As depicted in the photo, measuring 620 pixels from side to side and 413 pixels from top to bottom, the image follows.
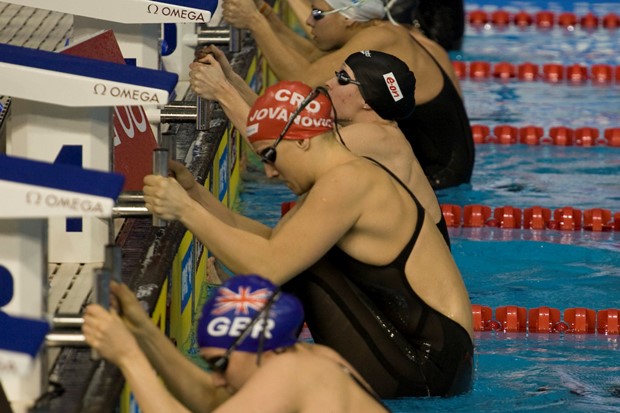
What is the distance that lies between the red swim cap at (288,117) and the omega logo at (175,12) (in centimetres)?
81

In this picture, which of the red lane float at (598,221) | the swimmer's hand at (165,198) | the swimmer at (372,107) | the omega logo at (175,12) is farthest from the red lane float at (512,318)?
the swimmer's hand at (165,198)

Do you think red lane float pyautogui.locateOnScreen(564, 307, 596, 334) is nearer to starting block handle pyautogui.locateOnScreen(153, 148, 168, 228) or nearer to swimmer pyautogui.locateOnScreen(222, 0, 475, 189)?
swimmer pyautogui.locateOnScreen(222, 0, 475, 189)

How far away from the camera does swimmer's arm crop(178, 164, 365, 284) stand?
3.98 metres

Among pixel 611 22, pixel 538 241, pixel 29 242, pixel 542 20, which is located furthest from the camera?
pixel 542 20

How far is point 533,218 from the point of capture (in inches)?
275

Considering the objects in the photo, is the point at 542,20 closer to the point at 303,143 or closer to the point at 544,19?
the point at 544,19

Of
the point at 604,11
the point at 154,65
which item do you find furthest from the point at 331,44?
the point at 604,11

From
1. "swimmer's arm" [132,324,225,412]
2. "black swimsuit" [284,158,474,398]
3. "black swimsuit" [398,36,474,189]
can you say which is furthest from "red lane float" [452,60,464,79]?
"swimmer's arm" [132,324,225,412]

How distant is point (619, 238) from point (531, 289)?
94 centimetres

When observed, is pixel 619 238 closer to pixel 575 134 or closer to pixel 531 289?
pixel 531 289

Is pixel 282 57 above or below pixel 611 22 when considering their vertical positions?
above

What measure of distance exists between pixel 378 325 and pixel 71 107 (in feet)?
3.47

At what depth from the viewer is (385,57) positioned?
4.94 m

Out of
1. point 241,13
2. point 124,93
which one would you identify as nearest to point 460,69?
point 241,13
